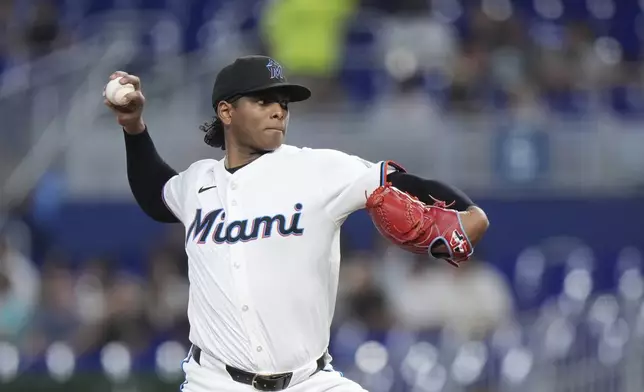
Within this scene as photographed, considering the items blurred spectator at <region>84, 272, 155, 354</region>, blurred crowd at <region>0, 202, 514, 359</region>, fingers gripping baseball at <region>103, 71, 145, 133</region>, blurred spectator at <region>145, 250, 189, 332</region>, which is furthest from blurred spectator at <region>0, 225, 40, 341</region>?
fingers gripping baseball at <region>103, 71, 145, 133</region>

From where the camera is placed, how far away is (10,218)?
12.1 metres

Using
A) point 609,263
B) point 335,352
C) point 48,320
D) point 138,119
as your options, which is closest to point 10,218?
point 48,320

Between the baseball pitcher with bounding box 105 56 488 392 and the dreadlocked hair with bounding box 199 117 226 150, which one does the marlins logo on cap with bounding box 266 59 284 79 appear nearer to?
the baseball pitcher with bounding box 105 56 488 392

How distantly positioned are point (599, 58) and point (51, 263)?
513 centimetres

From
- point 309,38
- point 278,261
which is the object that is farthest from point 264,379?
point 309,38

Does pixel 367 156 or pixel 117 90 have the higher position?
pixel 117 90

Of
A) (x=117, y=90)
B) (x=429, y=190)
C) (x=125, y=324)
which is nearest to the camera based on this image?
(x=429, y=190)

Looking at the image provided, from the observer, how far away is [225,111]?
5.68 meters

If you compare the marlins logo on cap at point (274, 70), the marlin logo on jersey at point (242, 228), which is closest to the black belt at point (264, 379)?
the marlin logo on jersey at point (242, 228)

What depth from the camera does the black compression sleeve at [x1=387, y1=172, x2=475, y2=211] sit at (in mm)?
5199

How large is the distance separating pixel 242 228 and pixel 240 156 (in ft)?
1.18

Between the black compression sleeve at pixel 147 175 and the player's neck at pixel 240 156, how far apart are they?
399mm

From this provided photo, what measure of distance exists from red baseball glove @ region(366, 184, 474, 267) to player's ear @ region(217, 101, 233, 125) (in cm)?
72

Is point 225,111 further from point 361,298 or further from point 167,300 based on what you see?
point 167,300
